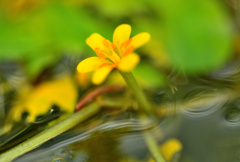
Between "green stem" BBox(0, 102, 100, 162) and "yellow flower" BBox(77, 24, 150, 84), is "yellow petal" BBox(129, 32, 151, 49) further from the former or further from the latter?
"green stem" BBox(0, 102, 100, 162)

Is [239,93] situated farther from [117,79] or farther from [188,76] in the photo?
[117,79]

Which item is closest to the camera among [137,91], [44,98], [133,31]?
[137,91]

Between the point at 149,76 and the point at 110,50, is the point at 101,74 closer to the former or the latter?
the point at 110,50

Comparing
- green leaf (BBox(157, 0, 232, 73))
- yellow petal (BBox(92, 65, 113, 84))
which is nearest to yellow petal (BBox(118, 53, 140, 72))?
yellow petal (BBox(92, 65, 113, 84))

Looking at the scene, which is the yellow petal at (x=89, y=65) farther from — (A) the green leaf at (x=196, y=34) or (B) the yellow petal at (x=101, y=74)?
(A) the green leaf at (x=196, y=34)

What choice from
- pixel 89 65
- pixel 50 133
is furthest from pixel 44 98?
pixel 89 65
